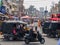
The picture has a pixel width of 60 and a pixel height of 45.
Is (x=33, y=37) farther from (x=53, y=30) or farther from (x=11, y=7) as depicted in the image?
(x=11, y=7)

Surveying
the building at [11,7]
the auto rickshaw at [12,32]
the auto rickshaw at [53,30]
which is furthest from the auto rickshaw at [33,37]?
the building at [11,7]

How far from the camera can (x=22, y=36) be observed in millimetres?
19938

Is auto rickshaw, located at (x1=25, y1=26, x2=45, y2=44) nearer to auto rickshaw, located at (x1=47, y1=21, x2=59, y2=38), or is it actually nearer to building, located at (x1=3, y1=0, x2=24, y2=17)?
auto rickshaw, located at (x1=47, y1=21, x2=59, y2=38)

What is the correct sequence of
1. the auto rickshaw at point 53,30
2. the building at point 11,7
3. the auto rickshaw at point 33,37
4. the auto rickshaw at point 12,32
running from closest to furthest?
the auto rickshaw at point 33,37, the auto rickshaw at point 12,32, the auto rickshaw at point 53,30, the building at point 11,7

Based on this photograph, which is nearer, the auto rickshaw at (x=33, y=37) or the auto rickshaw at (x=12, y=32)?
the auto rickshaw at (x=33, y=37)

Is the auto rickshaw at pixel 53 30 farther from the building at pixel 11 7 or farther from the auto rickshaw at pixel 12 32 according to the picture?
the building at pixel 11 7

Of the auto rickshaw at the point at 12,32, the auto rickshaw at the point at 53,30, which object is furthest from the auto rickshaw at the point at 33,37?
the auto rickshaw at the point at 53,30

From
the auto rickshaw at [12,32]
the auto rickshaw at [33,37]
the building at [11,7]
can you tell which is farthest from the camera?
the building at [11,7]

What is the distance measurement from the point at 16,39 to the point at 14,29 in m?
0.97

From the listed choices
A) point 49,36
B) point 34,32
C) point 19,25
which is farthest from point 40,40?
point 49,36

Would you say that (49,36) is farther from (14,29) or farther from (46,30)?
(14,29)

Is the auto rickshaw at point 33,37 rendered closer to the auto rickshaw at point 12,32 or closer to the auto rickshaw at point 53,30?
the auto rickshaw at point 12,32

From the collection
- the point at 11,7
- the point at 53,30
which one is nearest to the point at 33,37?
the point at 53,30

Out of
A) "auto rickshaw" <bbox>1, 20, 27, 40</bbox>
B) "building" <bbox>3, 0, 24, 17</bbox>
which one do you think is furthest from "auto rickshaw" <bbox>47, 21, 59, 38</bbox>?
"building" <bbox>3, 0, 24, 17</bbox>
